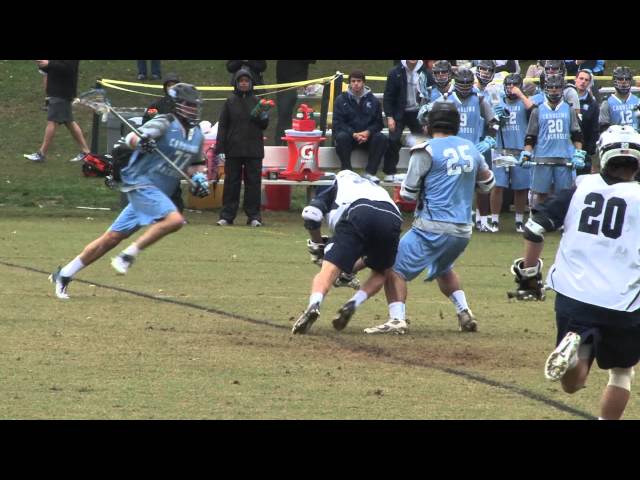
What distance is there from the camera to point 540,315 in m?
13.4

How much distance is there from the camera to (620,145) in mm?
7875

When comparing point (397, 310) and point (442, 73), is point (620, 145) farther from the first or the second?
point (442, 73)

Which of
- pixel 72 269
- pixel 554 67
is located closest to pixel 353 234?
pixel 72 269

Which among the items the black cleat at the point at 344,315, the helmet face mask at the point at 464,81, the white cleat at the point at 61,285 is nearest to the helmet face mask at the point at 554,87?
the helmet face mask at the point at 464,81

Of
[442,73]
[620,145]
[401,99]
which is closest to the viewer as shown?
[620,145]

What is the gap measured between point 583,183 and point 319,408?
6.92ft

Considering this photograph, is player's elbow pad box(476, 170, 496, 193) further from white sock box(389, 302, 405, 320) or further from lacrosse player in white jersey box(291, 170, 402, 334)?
white sock box(389, 302, 405, 320)

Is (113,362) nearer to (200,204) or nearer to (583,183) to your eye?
(583,183)

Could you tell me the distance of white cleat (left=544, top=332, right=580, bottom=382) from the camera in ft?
24.6

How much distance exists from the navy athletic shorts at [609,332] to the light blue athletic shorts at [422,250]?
3.79 meters

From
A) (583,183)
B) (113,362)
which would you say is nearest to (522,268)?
(583,183)

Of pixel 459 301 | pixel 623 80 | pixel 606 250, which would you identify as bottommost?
pixel 459 301

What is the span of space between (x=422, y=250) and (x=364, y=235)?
572 millimetres

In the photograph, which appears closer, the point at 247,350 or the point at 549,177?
the point at 247,350
